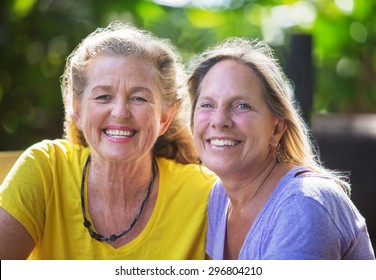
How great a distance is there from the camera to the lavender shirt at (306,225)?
1578 mm

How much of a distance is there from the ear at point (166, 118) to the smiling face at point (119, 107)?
0.11 m

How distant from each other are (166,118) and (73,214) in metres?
0.44

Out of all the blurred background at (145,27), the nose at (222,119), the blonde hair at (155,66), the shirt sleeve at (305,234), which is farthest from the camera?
the blurred background at (145,27)

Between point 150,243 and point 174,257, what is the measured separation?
89mm

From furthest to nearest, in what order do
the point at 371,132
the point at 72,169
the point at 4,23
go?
the point at 4,23
the point at 371,132
the point at 72,169

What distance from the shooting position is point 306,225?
1.58 m

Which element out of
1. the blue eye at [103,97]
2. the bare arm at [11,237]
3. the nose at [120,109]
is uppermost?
the blue eye at [103,97]

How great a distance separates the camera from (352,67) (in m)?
5.54

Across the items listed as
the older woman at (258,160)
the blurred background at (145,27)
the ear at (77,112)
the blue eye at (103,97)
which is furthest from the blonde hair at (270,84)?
the blurred background at (145,27)

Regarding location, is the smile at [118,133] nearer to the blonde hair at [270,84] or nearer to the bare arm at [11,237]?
the blonde hair at [270,84]

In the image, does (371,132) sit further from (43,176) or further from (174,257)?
(43,176)

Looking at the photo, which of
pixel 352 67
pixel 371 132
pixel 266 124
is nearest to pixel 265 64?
pixel 266 124

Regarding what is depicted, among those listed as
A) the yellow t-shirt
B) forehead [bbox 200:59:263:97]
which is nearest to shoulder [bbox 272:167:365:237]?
forehead [bbox 200:59:263:97]

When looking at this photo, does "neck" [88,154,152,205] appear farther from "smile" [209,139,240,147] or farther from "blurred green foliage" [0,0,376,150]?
"blurred green foliage" [0,0,376,150]
